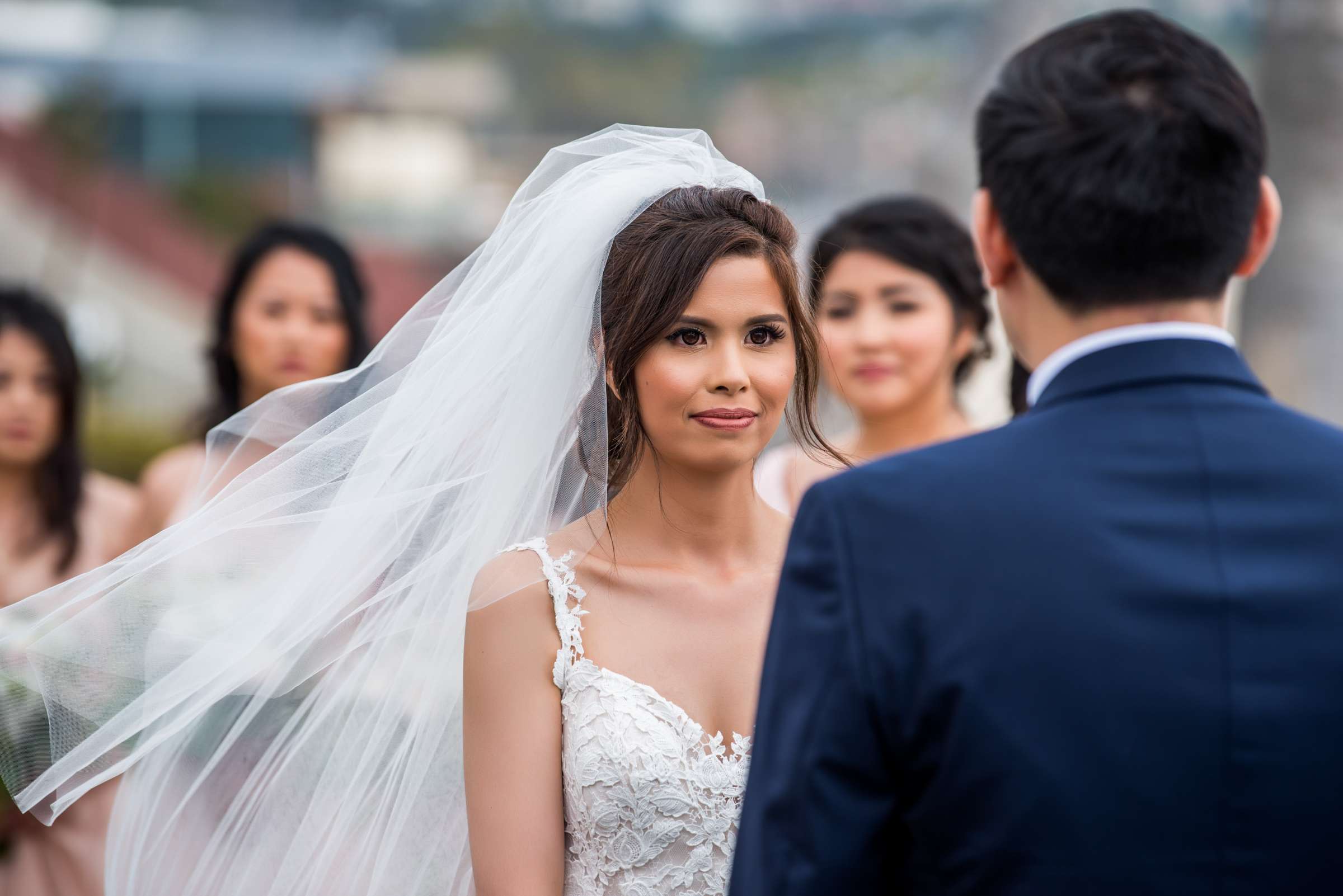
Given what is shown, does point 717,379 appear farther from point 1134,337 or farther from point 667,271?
point 1134,337

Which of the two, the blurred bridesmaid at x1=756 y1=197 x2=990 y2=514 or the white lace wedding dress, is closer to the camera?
the white lace wedding dress

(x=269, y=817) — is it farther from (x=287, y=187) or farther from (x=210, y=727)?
(x=287, y=187)

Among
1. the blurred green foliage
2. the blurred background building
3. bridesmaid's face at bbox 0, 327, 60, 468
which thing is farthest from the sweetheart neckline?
the blurred green foliage

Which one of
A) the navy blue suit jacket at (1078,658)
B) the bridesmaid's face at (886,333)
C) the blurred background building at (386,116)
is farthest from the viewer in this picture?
the blurred background building at (386,116)

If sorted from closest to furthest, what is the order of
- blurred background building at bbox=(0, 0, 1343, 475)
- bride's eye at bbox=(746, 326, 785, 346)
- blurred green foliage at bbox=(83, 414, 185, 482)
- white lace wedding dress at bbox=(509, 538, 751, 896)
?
white lace wedding dress at bbox=(509, 538, 751, 896) → bride's eye at bbox=(746, 326, 785, 346) → blurred green foliage at bbox=(83, 414, 185, 482) → blurred background building at bbox=(0, 0, 1343, 475)

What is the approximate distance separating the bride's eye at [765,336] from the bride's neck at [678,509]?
0.24 metres

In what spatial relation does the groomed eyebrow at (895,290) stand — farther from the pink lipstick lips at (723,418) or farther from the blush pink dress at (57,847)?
the blush pink dress at (57,847)

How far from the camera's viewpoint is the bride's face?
2.60m

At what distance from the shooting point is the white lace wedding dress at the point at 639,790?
96.8 inches

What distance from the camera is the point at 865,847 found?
1.54 metres

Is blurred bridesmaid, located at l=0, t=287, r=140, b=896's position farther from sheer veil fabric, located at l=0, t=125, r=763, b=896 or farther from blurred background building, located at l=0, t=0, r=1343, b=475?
Answer: blurred background building, located at l=0, t=0, r=1343, b=475

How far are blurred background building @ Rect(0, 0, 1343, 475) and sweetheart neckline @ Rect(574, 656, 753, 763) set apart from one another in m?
6.99

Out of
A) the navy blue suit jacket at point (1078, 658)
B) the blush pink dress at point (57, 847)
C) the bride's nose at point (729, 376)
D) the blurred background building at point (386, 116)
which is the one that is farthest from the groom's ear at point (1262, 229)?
the blurred background building at point (386, 116)

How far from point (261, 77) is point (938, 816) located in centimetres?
2775
